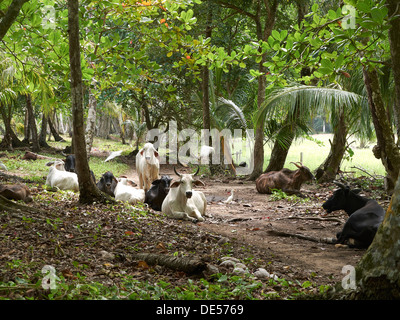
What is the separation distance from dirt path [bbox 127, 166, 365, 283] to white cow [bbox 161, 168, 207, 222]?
14.2 inches

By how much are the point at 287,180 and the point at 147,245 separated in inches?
305

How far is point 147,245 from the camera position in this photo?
5.86m

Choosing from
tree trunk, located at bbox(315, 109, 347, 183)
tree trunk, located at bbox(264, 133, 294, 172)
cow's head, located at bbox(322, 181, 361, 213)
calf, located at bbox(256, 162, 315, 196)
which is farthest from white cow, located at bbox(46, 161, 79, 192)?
tree trunk, located at bbox(315, 109, 347, 183)

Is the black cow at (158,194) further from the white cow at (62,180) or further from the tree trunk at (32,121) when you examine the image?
the tree trunk at (32,121)

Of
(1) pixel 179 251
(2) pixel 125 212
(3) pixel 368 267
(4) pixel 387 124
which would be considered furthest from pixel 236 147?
(3) pixel 368 267

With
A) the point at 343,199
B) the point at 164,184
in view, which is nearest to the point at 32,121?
the point at 164,184

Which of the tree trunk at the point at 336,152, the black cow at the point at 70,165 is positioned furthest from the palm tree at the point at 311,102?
the black cow at the point at 70,165

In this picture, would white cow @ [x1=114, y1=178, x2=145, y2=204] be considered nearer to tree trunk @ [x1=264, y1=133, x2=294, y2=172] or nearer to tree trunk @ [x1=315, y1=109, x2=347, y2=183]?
tree trunk @ [x1=315, y1=109, x2=347, y2=183]

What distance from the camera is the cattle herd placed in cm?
665

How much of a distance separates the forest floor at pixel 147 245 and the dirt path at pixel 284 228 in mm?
14
